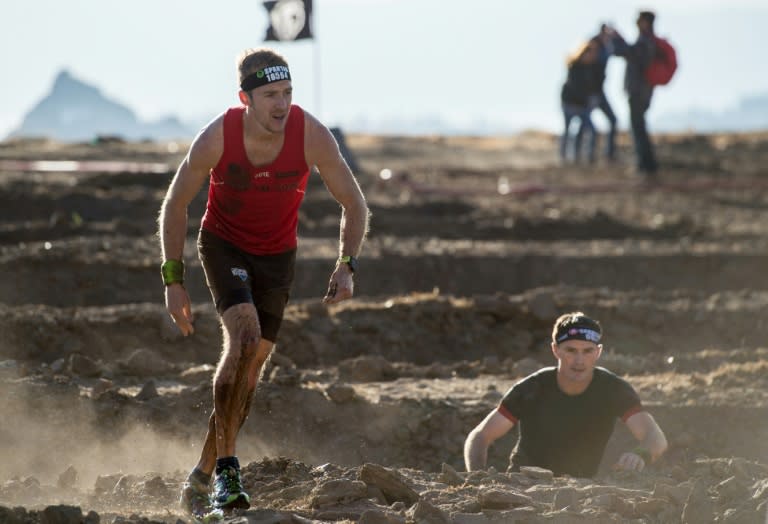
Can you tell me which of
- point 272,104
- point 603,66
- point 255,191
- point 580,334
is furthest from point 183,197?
point 603,66

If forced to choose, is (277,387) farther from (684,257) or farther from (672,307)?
(684,257)

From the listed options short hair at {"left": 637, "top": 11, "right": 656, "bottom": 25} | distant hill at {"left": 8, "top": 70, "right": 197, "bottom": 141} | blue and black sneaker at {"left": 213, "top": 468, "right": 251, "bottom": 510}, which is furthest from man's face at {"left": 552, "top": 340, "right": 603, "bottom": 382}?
distant hill at {"left": 8, "top": 70, "right": 197, "bottom": 141}

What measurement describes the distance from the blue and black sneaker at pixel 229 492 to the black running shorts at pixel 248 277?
0.78 meters

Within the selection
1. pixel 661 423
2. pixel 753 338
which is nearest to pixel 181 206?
pixel 661 423

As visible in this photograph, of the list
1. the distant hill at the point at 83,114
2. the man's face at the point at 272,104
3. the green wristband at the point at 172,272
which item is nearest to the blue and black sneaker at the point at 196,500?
the green wristband at the point at 172,272

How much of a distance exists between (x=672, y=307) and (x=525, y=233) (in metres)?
5.46

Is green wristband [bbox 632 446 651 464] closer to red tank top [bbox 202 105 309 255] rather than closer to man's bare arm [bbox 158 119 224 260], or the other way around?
red tank top [bbox 202 105 309 255]

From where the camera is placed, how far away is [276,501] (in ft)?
23.8

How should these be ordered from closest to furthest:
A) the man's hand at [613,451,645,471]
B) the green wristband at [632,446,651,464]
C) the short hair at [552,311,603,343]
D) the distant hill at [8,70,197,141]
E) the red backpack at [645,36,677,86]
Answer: the man's hand at [613,451,645,471]
the green wristband at [632,446,651,464]
the short hair at [552,311,603,343]
the red backpack at [645,36,677,86]
the distant hill at [8,70,197,141]

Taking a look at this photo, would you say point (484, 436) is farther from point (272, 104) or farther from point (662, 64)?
point (662, 64)

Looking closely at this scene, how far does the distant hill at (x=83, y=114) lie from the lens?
506 ft

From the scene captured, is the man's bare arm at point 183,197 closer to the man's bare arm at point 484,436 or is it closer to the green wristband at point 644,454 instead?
the man's bare arm at point 484,436

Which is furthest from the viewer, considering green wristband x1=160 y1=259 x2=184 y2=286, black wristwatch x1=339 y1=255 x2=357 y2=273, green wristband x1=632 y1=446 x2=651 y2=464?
green wristband x1=632 y1=446 x2=651 y2=464

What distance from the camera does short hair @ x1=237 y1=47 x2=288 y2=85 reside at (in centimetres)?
694
